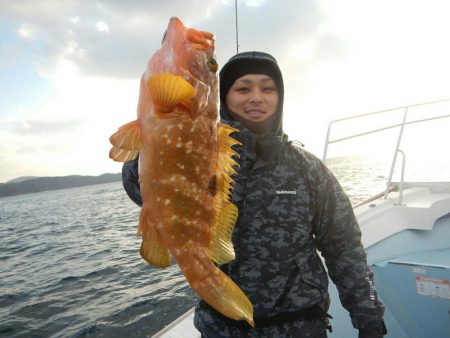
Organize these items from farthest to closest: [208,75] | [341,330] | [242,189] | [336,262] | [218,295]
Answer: [341,330], [336,262], [242,189], [208,75], [218,295]

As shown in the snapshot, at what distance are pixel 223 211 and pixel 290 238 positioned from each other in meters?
0.90

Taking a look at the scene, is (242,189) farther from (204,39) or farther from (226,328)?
(204,39)

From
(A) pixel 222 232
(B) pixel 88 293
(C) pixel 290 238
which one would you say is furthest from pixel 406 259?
(B) pixel 88 293

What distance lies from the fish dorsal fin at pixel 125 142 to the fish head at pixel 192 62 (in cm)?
26

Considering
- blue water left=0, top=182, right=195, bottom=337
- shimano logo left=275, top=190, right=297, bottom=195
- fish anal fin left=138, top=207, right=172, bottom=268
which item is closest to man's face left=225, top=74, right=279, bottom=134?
shimano logo left=275, top=190, right=297, bottom=195

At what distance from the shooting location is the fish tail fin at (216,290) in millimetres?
1438

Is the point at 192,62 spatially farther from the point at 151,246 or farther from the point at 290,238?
the point at 290,238

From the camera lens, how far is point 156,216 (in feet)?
4.87

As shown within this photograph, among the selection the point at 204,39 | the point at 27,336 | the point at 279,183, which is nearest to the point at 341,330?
the point at 279,183

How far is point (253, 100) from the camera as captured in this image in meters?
2.42

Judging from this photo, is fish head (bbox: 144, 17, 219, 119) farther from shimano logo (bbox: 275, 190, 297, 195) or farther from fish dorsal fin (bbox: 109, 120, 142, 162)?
shimano logo (bbox: 275, 190, 297, 195)

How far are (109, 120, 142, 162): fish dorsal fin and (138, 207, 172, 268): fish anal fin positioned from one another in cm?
26

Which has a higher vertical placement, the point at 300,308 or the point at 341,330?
the point at 300,308

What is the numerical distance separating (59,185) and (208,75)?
687ft
